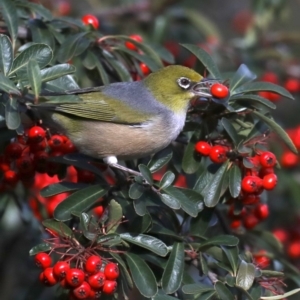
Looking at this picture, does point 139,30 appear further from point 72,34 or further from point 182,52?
point 72,34

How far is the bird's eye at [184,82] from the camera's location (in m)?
4.66

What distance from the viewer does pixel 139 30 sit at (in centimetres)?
716

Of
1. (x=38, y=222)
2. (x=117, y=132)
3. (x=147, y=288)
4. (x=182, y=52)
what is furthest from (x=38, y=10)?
(x=182, y=52)

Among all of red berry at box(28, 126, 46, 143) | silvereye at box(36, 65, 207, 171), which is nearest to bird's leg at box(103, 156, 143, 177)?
silvereye at box(36, 65, 207, 171)

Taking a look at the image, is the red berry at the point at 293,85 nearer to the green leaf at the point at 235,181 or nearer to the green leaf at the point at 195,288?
the green leaf at the point at 235,181

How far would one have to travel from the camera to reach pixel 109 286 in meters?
3.33

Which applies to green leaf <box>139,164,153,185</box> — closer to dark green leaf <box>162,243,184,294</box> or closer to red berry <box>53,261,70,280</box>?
dark green leaf <box>162,243,184,294</box>

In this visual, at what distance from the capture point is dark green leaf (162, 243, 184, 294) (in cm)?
348

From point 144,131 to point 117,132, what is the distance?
0.19m

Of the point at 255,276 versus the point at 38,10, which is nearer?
the point at 255,276

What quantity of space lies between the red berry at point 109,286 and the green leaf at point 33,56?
1.25 metres

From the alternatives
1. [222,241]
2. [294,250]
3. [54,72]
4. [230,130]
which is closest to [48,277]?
[222,241]

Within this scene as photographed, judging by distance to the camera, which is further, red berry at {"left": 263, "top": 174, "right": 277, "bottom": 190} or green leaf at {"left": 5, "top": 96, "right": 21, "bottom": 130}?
red berry at {"left": 263, "top": 174, "right": 277, "bottom": 190}

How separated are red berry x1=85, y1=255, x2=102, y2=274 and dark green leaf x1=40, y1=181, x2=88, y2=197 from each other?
59 centimetres
